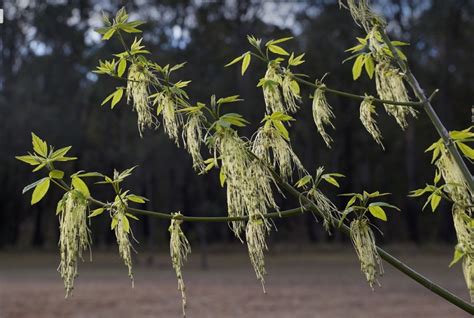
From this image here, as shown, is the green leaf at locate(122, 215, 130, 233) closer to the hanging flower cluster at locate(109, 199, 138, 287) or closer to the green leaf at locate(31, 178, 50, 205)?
the hanging flower cluster at locate(109, 199, 138, 287)

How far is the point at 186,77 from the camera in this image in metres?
19.9

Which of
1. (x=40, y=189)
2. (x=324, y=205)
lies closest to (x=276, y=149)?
(x=324, y=205)

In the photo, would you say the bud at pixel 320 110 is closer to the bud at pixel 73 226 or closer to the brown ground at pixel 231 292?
the bud at pixel 73 226

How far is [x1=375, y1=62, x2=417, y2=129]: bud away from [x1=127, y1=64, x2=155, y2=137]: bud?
1.33 feet

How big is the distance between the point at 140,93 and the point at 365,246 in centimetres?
44

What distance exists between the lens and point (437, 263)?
18.4 meters

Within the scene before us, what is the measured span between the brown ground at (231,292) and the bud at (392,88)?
7245 millimetres

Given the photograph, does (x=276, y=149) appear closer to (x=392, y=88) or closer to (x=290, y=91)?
(x=290, y=91)

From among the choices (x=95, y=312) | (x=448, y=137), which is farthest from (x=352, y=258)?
(x=448, y=137)

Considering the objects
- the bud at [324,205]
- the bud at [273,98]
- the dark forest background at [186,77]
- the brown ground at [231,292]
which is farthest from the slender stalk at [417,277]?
the dark forest background at [186,77]

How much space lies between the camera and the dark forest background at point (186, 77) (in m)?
20.1

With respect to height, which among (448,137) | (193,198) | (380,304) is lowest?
(380,304)

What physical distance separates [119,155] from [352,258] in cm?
772

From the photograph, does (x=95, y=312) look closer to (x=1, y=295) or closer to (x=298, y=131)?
(x=1, y=295)
